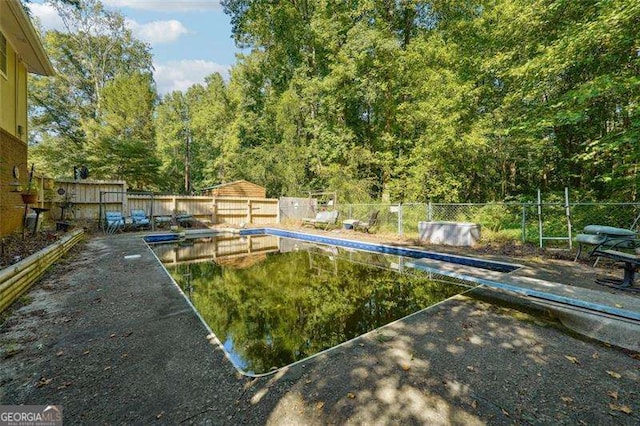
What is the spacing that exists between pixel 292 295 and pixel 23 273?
3545 mm

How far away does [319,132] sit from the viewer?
15.9 metres

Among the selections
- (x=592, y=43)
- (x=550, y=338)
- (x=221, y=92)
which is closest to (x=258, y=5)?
(x=221, y=92)

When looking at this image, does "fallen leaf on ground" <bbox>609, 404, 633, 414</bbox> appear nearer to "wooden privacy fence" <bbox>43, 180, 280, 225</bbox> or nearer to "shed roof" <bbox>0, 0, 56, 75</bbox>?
"shed roof" <bbox>0, 0, 56, 75</bbox>

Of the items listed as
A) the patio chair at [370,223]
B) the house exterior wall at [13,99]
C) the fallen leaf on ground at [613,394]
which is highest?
the house exterior wall at [13,99]

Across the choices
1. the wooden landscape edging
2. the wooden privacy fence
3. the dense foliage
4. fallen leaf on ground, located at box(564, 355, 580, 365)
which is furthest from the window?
fallen leaf on ground, located at box(564, 355, 580, 365)

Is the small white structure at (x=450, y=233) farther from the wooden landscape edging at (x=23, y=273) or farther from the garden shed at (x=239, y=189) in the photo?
the garden shed at (x=239, y=189)

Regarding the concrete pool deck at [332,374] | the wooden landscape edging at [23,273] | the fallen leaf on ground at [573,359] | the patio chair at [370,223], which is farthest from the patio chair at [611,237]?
the wooden landscape edging at [23,273]

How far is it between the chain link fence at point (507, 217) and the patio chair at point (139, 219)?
784 centimetres

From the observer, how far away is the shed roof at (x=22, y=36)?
16.7 ft

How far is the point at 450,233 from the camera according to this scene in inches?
311

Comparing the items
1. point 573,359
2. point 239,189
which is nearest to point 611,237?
point 573,359

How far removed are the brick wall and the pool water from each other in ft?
9.41

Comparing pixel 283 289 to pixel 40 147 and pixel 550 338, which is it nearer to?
pixel 550 338

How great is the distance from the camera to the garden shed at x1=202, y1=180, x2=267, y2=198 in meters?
17.1
